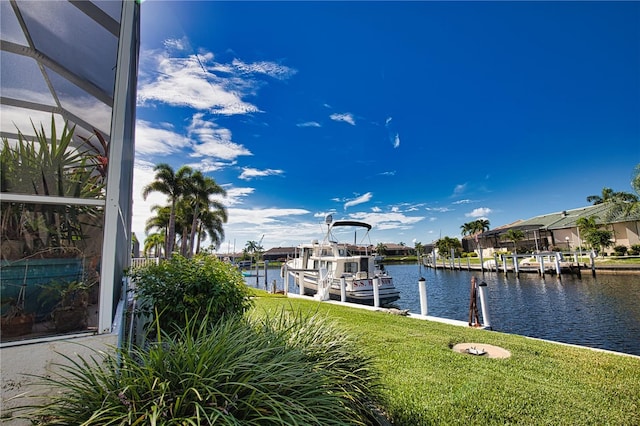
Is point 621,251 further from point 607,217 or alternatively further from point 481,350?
point 481,350

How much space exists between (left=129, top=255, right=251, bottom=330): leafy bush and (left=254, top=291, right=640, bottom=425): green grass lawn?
0.99 m

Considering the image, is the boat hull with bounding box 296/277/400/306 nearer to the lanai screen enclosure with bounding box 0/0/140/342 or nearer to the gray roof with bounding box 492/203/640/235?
the lanai screen enclosure with bounding box 0/0/140/342

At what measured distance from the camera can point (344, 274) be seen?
17297 millimetres

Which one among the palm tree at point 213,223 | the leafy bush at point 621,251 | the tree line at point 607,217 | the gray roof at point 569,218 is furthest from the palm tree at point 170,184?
the gray roof at point 569,218

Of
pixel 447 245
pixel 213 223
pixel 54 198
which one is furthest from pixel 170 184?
pixel 447 245

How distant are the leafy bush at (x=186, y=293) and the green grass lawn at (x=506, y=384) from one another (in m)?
0.99

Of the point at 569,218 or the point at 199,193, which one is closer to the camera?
the point at 199,193

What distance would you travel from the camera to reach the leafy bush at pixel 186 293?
136 inches

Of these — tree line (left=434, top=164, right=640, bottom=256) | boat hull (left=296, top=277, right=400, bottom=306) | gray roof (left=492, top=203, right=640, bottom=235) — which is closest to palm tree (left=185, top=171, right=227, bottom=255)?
boat hull (left=296, top=277, right=400, bottom=306)

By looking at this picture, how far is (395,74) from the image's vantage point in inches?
606

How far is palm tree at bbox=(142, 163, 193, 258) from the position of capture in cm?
2748

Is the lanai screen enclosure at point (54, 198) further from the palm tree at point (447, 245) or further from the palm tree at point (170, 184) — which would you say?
the palm tree at point (447, 245)

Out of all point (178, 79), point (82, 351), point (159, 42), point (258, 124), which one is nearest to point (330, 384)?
point (82, 351)

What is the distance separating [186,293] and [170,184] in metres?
28.0
